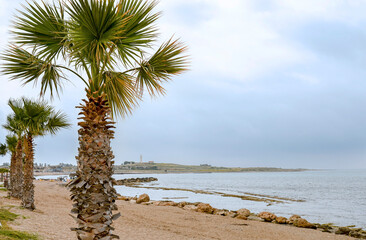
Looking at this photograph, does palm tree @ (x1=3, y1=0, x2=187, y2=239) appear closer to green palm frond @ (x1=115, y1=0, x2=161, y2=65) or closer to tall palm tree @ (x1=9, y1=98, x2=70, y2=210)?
green palm frond @ (x1=115, y1=0, x2=161, y2=65)

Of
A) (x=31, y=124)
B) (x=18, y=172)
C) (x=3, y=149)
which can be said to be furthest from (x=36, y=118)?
(x=3, y=149)

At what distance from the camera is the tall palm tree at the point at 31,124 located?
44.7 feet

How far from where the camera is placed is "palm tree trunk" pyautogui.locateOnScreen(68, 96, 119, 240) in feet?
16.9

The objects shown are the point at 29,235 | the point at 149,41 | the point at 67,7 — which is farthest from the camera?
the point at 29,235

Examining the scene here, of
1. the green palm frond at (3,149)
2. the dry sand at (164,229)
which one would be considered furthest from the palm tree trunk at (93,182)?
the green palm frond at (3,149)

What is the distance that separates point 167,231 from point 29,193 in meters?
6.96

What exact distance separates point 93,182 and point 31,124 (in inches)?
413

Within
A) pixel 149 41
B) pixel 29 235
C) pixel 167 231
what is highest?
pixel 149 41

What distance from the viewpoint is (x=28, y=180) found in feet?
47.6

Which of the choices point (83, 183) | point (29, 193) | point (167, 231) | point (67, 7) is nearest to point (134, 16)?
point (67, 7)

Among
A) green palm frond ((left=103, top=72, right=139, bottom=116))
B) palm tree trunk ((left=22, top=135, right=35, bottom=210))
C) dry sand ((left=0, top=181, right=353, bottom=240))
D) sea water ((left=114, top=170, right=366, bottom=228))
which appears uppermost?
green palm frond ((left=103, top=72, right=139, bottom=116))

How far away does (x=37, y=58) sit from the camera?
21.1ft

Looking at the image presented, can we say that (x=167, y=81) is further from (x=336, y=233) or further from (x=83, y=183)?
(x=336, y=233)

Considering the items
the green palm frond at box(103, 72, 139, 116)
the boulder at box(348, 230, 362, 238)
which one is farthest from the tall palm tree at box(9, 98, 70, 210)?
the boulder at box(348, 230, 362, 238)
